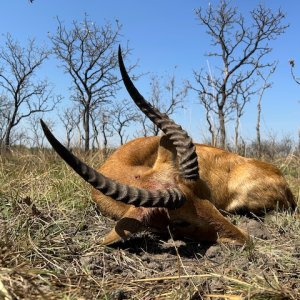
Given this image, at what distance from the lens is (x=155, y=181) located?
421 cm

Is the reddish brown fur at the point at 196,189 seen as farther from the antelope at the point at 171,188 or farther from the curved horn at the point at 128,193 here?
the curved horn at the point at 128,193

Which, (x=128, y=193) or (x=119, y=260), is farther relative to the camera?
(x=119, y=260)

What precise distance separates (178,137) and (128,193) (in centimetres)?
95

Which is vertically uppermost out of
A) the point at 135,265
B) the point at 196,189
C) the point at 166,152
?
the point at 166,152

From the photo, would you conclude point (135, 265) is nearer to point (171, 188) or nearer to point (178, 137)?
point (171, 188)

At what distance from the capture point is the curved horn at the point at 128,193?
346cm

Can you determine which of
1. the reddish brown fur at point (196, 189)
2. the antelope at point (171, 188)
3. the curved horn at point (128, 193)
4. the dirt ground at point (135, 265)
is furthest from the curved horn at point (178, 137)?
the dirt ground at point (135, 265)

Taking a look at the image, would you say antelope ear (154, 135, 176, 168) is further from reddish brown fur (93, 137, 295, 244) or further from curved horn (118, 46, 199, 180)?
curved horn (118, 46, 199, 180)

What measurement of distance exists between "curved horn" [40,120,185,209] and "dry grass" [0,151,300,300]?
0.38 meters

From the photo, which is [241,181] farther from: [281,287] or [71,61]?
[71,61]

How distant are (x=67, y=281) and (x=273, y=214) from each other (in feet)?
10.0

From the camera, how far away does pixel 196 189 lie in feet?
14.0

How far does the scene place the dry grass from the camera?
304 cm

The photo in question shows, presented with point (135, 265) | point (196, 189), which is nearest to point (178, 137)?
point (196, 189)
